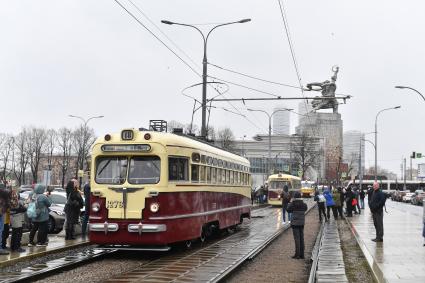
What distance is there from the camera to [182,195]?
14.0 m

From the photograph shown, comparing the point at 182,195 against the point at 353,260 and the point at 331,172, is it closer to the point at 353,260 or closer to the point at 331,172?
the point at 353,260

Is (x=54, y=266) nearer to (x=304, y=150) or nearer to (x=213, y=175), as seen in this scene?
(x=213, y=175)

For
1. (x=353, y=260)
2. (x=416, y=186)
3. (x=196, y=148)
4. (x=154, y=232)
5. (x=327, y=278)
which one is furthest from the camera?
(x=416, y=186)

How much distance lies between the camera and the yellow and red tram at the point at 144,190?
1309 centimetres

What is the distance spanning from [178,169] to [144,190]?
1.16 metres

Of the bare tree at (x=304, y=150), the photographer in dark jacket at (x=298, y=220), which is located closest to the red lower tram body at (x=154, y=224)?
the photographer in dark jacket at (x=298, y=220)

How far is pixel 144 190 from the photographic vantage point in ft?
43.4

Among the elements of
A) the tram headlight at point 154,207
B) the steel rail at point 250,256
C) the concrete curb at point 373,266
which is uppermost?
the tram headlight at point 154,207

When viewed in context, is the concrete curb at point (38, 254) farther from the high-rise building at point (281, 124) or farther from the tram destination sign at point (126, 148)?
the high-rise building at point (281, 124)

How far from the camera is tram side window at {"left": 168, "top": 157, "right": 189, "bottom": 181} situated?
13.7 metres

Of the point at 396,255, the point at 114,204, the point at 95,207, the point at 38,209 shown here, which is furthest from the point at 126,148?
the point at 396,255

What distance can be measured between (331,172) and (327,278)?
326 feet

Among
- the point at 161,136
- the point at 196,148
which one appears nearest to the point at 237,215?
the point at 196,148

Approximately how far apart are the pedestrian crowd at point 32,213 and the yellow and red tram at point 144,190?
1614mm
